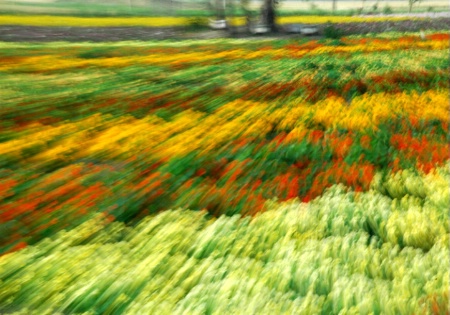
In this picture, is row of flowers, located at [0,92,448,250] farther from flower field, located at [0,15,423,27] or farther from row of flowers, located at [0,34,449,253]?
flower field, located at [0,15,423,27]

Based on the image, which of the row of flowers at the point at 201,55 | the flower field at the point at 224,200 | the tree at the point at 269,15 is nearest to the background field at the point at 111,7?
the tree at the point at 269,15

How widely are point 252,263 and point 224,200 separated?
113 cm

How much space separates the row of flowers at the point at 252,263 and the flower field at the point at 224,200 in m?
0.01

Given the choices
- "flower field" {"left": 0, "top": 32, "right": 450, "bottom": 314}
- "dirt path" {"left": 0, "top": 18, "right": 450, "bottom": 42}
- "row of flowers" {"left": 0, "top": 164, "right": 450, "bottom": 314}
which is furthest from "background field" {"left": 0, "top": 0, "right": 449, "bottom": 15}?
"row of flowers" {"left": 0, "top": 164, "right": 450, "bottom": 314}

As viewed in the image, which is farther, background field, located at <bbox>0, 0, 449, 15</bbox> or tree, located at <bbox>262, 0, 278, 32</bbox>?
tree, located at <bbox>262, 0, 278, 32</bbox>

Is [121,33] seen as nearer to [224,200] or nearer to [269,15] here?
[269,15]

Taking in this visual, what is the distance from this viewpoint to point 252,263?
9.14 ft

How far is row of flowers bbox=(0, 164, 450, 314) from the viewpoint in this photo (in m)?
2.35

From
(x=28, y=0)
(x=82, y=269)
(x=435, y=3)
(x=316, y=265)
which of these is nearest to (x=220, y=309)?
(x=316, y=265)

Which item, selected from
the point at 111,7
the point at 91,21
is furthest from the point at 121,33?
the point at 111,7

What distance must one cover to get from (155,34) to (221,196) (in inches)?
633

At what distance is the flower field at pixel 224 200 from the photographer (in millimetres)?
2469

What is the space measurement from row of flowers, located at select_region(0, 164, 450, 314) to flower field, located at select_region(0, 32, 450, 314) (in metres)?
0.01

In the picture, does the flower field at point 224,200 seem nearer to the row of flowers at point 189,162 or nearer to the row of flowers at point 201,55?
the row of flowers at point 189,162
